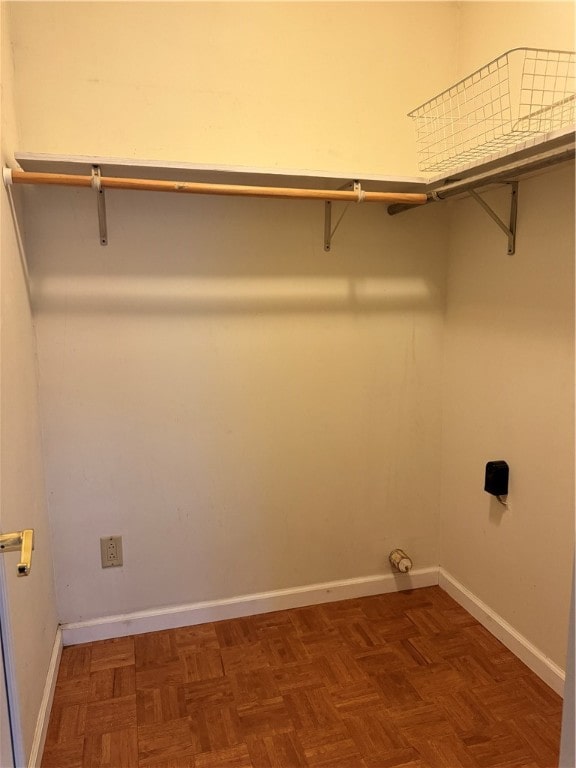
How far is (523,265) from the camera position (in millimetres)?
1930

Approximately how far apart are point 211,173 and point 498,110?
107cm

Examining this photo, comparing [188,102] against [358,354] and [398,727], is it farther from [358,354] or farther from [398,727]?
[398,727]

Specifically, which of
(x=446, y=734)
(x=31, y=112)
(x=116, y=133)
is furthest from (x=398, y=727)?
(x=31, y=112)

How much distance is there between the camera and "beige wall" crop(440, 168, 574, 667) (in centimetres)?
179

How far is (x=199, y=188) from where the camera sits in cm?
175

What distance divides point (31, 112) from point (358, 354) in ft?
4.83

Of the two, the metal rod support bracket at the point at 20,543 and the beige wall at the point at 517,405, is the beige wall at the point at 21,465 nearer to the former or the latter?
the metal rod support bracket at the point at 20,543

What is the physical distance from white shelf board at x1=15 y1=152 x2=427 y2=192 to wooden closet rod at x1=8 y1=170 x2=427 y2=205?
4 cm

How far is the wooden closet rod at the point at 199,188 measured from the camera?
1.63 metres

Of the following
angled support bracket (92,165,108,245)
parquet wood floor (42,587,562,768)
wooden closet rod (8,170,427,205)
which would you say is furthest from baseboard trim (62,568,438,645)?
wooden closet rod (8,170,427,205)

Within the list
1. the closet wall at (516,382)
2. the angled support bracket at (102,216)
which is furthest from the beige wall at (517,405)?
the angled support bracket at (102,216)

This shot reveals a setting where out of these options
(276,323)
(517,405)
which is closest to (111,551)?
(276,323)

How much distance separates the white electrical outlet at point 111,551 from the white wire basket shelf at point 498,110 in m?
1.83

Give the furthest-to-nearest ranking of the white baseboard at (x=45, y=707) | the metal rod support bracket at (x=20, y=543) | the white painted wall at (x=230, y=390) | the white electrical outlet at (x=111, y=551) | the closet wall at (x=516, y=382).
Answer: the white electrical outlet at (x=111, y=551)
the white painted wall at (x=230, y=390)
the closet wall at (x=516, y=382)
the white baseboard at (x=45, y=707)
the metal rod support bracket at (x=20, y=543)
